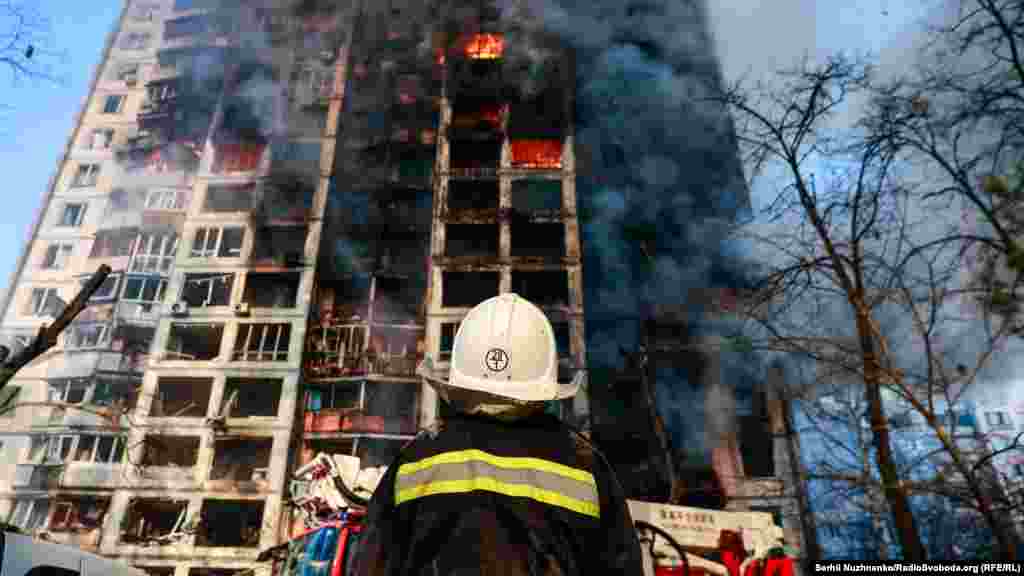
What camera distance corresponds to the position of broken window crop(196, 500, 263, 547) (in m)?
21.0

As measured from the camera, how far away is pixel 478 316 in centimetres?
243

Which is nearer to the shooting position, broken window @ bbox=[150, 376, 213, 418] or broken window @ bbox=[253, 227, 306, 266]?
broken window @ bbox=[150, 376, 213, 418]

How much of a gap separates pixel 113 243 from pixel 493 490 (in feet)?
106

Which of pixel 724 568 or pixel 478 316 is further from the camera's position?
pixel 724 568

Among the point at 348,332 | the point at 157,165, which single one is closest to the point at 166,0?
the point at 157,165

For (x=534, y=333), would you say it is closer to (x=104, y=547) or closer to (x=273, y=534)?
(x=273, y=534)

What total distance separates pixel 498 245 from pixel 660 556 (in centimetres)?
2150

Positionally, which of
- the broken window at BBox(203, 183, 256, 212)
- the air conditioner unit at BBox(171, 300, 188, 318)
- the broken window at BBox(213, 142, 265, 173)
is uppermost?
the broken window at BBox(213, 142, 265, 173)

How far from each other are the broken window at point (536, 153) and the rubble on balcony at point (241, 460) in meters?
17.7

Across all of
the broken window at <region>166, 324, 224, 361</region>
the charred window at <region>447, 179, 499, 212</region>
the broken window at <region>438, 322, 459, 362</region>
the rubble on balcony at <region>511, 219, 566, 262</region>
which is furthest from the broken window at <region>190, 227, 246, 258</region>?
the rubble on balcony at <region>511, 219, 566, 262</region>

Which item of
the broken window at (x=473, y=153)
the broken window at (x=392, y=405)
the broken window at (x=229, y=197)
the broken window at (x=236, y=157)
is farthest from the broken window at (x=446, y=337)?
the broken window at (x=236, y=157)

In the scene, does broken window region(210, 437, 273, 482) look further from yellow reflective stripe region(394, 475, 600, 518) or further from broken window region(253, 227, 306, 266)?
yellow reflective stripe region(394, 475, 600, 518)

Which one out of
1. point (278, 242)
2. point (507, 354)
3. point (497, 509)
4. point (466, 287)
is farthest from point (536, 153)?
point (497, 509)

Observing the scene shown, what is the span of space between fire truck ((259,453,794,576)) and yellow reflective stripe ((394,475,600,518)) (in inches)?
117
